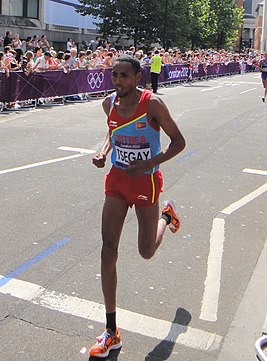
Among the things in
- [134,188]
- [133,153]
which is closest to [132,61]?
[133,153]

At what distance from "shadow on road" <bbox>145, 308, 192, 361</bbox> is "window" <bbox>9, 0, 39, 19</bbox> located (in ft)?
107

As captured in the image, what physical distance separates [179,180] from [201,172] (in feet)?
2.51

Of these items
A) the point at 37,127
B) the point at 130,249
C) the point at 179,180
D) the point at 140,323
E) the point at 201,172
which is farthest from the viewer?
the point at 37,127

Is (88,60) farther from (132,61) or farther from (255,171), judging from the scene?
(132,61)

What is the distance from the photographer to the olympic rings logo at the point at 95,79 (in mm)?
20219

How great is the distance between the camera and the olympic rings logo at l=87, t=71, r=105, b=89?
20.2m

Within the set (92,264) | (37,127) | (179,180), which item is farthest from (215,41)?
(92,264)

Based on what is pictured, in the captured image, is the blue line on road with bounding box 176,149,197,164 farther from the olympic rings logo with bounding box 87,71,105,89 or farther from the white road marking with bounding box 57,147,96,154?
the olympic rings logo with bounding box 87,71,105,89

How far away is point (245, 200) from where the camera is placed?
25.0ft

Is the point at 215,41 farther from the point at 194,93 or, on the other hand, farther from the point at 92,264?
the point at 92,264

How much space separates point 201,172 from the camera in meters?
9.23

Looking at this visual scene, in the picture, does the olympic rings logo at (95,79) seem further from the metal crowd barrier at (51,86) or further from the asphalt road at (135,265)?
the asphalt road at (135,265)

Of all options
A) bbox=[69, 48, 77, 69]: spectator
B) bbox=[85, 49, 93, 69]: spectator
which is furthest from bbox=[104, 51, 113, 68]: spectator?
bbox=[69, 48, 77, 69]: spectator

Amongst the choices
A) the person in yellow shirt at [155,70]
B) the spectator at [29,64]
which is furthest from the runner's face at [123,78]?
the person in yellow shirt at [155,70]
